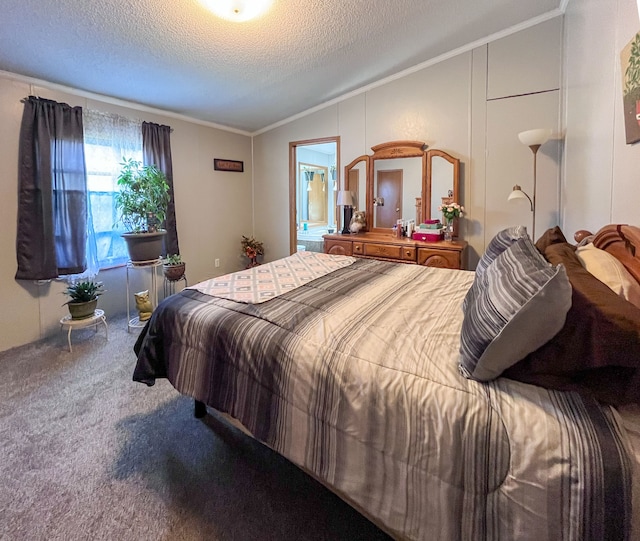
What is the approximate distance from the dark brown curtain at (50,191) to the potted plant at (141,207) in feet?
1.17

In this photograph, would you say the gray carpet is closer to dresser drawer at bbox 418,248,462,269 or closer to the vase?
dresser drawer at bbox 418,248,462,269

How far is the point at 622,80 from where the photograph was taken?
5.03 ft

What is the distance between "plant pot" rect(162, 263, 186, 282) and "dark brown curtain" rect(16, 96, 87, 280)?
0.74 metres

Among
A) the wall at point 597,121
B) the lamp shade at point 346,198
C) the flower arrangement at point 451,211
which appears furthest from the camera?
the lamp shade at point 346,198

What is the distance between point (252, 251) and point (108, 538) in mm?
3934

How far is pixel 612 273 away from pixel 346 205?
3103 millimetres

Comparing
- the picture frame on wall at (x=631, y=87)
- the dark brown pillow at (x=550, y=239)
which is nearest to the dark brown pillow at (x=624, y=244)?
the dark brown pillow at (x=550, y=239)

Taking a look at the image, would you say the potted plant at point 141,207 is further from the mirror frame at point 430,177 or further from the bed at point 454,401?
the mirror frame at point 430,177

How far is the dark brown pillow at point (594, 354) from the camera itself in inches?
31.4

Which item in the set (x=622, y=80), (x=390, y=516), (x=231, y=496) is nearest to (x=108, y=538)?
(x=231, y=496)

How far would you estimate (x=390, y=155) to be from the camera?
12.7 feet

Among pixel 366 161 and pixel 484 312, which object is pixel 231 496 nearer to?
pixel 484 312

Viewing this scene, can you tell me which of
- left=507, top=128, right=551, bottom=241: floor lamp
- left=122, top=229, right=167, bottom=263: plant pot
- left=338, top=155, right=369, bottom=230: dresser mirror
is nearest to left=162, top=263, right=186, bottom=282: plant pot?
left=122, top=229, right=167, bottom=263: plant pot

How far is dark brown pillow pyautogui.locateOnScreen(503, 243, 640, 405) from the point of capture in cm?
80
